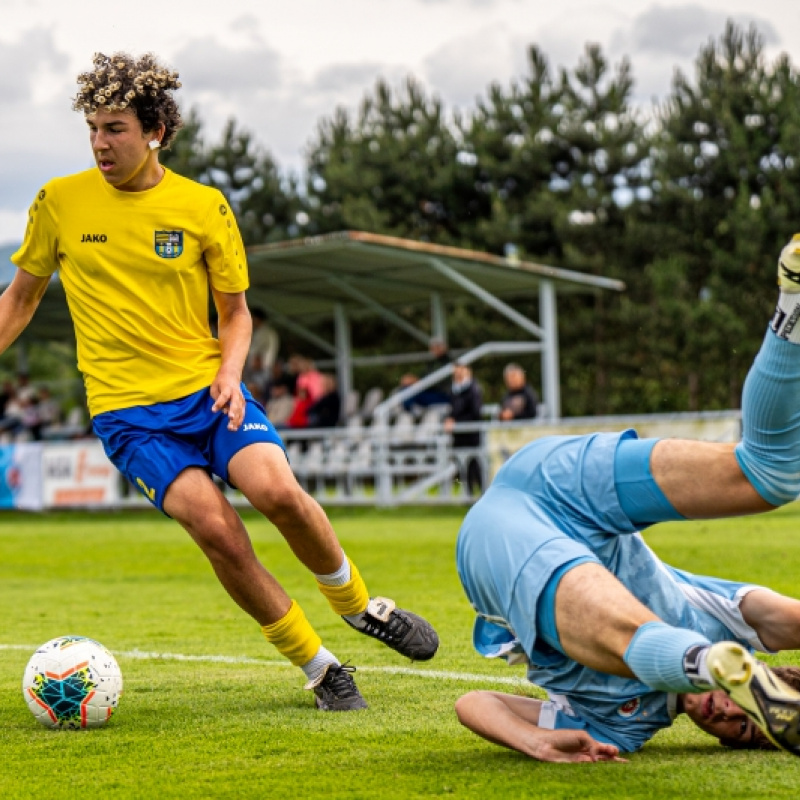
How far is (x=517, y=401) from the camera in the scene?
18.3 meters

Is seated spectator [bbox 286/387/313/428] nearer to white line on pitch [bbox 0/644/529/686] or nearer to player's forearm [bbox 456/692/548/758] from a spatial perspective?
white line on pitch [bbox 0/644/529/686]

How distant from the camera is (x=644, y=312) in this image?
33.7m

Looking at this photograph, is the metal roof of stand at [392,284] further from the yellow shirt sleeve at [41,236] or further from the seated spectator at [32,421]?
the yellow shirt sleeve at [41,236]

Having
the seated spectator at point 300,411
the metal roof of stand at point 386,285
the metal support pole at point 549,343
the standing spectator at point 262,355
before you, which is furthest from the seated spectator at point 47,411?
the metal support pole at point 549,343

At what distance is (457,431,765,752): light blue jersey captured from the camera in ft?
11.7

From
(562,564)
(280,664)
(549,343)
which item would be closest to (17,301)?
(280,664)

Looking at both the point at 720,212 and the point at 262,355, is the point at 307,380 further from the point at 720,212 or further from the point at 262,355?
the point at 720,212

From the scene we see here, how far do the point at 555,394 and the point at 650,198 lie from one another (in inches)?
599

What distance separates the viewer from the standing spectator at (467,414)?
18.5m

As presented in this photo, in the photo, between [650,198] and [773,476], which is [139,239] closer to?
[773,476]

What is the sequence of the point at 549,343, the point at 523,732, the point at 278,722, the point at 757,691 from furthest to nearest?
the point at 549,343
the point at 278,722
the point at 523,732
the point at 757,691

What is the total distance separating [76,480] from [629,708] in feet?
59.9

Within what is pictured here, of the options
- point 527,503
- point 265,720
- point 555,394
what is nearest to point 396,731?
point 265,720

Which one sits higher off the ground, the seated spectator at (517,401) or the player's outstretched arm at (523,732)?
the seated spectator at (517,401)
